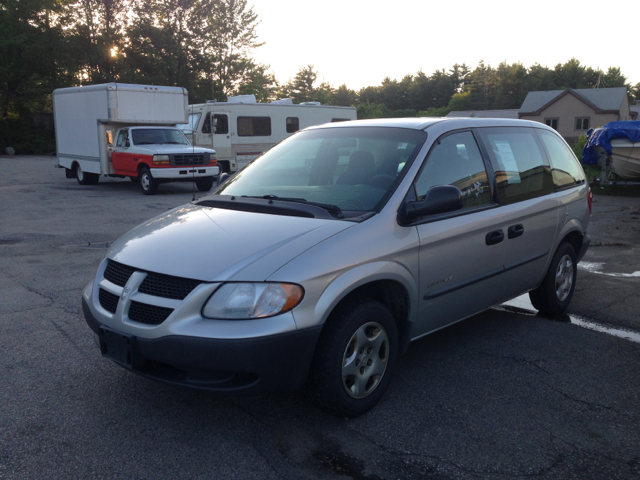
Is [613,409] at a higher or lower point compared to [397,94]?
lower

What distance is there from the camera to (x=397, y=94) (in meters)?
115

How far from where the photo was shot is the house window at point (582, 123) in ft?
185

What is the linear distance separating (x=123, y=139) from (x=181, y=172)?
2477mm

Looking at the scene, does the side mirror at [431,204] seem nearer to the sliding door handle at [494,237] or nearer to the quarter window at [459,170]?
the quarter window at [459,170]

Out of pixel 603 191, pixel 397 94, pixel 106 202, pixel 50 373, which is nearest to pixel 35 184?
pixel 106 202

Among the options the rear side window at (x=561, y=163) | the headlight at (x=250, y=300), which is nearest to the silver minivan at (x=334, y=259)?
the headlight at (x=250, y=300)

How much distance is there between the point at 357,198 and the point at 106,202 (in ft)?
39.6

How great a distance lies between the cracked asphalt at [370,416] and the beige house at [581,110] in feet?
184

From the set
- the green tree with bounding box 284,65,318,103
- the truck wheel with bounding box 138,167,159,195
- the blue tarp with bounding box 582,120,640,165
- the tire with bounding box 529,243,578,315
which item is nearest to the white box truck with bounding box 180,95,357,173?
the truck wheel with bounding box 138,167,159,195

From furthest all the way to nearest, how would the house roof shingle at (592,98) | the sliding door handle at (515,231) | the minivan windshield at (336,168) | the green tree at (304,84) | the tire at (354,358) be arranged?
the green tree at (304,84) < the house roof shingle at (592,98) < the sliding door handle at (515,231) < the minivan windshield at (336,168) < the tire at (354,358)

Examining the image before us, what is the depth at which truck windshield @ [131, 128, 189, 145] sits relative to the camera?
17.0m

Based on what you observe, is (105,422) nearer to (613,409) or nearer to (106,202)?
(613,409)

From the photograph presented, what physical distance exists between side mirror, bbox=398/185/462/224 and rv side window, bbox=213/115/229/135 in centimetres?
1802

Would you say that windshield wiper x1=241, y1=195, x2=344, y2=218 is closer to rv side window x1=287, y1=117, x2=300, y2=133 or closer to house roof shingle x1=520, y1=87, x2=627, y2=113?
rv side window x1=287, y1=117, x2=300, y2=133
